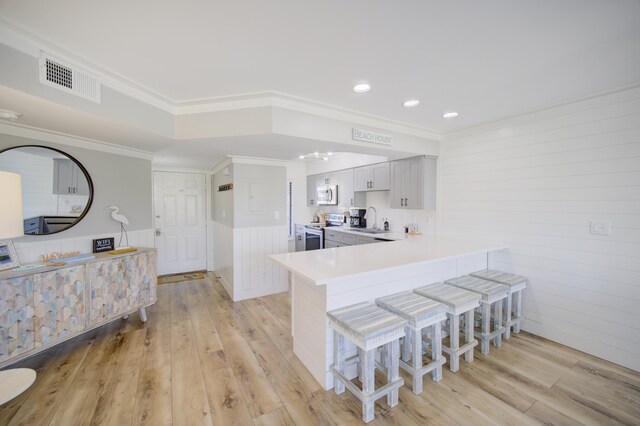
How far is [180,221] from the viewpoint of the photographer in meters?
5.19

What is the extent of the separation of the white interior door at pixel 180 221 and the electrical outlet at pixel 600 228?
19.1 feet

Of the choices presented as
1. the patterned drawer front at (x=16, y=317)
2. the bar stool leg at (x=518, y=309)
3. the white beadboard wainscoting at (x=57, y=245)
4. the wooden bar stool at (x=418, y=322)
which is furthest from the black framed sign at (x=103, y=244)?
the bar stool leg at (x=518, y=309)

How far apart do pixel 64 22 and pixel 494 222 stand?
424cm

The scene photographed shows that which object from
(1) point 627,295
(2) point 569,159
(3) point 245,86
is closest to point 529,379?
(1) point 627,295

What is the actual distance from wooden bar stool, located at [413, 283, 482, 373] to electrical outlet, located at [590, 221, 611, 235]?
4.31 ft

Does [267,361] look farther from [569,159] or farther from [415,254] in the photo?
[569,159]

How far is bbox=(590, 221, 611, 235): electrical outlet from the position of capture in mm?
2447

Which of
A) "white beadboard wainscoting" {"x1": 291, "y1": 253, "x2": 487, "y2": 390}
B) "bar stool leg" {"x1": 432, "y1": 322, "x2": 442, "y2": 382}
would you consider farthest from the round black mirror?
"bar stool leg" {"x1": 432, "y1": 322, "x2": 442, "y2": 382}

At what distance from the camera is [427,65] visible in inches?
77.6

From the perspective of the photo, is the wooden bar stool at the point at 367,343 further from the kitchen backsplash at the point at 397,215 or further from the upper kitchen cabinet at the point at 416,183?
the kitchen backsplash at the point at 397,215

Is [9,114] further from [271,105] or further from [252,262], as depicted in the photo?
[252,262]

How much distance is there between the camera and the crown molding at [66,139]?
7.97ft

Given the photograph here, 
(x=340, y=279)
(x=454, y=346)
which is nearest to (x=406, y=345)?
(x=454, y=346)

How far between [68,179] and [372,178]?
4192 millimetres
